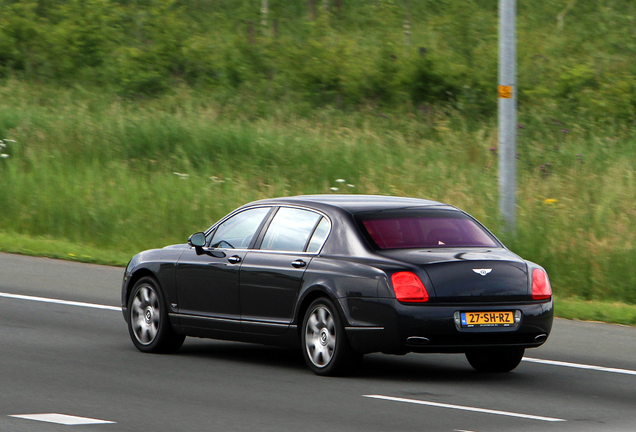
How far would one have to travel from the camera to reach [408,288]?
8703 mm

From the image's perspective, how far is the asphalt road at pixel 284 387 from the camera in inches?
288

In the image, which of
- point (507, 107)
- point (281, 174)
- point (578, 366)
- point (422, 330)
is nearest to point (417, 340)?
point (422, 330)

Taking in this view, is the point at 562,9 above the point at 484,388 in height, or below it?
above

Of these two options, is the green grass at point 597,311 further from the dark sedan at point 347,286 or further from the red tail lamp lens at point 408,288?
the red tail lamp lens at point 408,288

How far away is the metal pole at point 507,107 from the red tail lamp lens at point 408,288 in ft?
24.8

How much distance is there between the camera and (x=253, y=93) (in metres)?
34.2

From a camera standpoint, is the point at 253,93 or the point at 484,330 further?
the point at 253,93

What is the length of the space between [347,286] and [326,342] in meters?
0.52

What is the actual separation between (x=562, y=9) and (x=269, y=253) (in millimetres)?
33465

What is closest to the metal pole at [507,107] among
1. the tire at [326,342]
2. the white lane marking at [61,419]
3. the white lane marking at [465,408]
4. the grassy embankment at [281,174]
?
the grassy embankment at [281,174]

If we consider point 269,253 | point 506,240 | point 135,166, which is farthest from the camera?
point 135,166

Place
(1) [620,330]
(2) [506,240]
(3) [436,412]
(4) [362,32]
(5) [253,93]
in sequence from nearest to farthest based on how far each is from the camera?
(3) [436,412] < (1) [620,330] < (2) [506,240] < (5) [253,93] < (4) [362,32]

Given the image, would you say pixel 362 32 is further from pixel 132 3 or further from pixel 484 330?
pixel 484 330

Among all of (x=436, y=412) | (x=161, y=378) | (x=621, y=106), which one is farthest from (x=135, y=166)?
(x=436, y=412)
